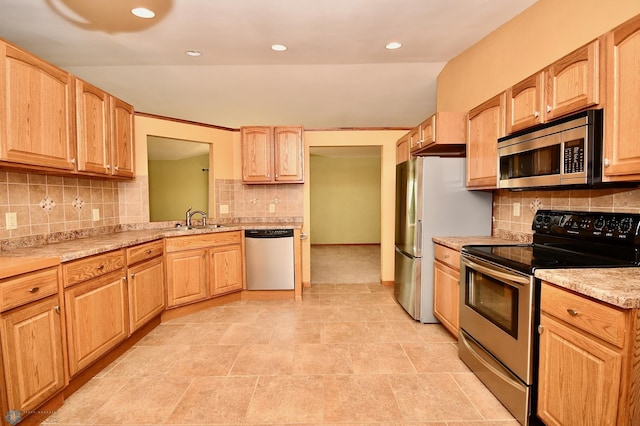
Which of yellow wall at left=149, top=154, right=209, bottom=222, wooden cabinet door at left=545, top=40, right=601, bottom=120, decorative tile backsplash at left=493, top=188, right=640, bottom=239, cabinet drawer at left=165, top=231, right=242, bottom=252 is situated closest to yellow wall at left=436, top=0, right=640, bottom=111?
wooden cabinet door at left=545, top=40, right=601, bottom=120

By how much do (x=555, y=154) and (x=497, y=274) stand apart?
780 mm

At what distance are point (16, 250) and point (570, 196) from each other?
12.1 feet

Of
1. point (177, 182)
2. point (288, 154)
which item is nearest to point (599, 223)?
point (288, 154)

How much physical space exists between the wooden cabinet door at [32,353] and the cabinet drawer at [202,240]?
1354 mm

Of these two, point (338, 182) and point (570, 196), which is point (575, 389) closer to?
point (570, 196)

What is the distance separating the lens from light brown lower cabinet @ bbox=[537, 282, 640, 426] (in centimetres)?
116

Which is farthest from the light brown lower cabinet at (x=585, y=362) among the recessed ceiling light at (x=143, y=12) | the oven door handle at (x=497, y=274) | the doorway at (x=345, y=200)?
the doorway at (x=345, y=200)

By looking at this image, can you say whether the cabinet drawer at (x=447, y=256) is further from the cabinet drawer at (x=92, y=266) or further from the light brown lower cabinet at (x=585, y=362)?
the cabinet drawer at (x=92, y=266)

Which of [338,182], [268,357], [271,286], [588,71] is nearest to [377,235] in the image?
[338,182]

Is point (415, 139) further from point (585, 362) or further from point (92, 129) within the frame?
point (92, 129)

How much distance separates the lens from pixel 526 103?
2.03 meters

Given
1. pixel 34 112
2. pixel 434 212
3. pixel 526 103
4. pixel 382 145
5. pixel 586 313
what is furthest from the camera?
pixel 382 145

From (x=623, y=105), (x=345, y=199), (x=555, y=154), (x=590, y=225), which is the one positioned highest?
Result: (x=623, y=105)

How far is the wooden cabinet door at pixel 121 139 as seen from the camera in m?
2.74
